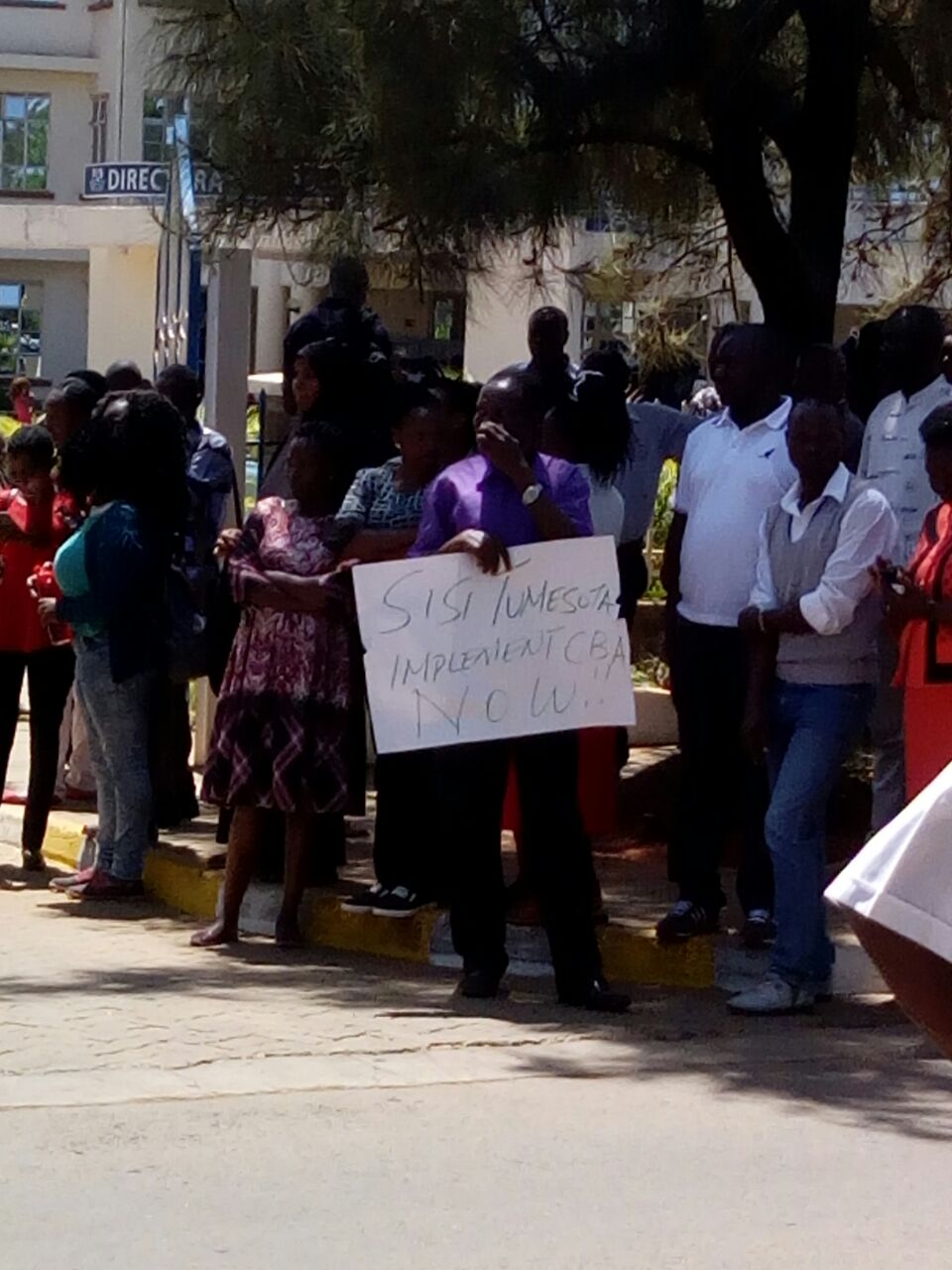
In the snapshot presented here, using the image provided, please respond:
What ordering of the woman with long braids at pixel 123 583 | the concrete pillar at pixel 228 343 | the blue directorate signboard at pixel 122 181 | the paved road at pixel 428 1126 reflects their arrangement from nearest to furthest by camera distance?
1. the paved road at pixel 428 1126
2. the woman with long braids at pixel 123 583
3. the concrete pillar at pixel 228 343
4. the blue directorate signboard at pixel 122 181

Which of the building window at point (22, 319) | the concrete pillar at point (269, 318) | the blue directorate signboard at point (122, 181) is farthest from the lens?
the building window at point (22, 319)

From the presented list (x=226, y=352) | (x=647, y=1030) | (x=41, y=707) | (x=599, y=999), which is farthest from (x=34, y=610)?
(x=647, y=1030)

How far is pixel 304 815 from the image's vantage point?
24.4 ft

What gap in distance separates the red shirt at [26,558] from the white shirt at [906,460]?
3234 millimetres

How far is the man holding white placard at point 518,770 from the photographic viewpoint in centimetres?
670

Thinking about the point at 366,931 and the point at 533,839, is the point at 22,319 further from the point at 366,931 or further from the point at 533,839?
the point at 533,839

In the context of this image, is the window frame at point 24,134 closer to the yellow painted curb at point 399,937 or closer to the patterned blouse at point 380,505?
the yellow painted curb at point 399,937

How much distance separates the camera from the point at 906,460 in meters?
7.38

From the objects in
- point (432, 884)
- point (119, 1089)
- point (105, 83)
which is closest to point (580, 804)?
point (432, 884)

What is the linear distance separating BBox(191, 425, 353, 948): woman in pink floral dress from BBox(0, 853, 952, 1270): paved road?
58 cm

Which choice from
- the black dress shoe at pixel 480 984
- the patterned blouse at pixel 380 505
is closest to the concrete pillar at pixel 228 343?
the patterned blouse at pixel 380 505

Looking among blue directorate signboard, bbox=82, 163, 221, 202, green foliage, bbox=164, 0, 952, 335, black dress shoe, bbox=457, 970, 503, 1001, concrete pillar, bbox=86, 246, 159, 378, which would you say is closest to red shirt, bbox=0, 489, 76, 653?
green foliage, bbox=164, 0, 952, 335

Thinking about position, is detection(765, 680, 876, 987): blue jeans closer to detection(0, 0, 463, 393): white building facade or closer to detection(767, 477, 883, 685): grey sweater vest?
detection(767, 477, 883, 685): grey sweater vest

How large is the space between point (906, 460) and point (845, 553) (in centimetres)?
86
